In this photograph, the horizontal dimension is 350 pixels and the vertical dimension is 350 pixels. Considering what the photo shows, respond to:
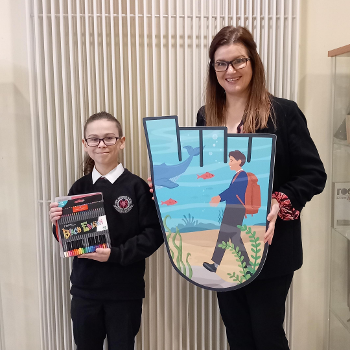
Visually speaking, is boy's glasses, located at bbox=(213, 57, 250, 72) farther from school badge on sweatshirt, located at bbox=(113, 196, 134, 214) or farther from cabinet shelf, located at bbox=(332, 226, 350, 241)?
cabinet shelf, located at bbox=(332, 226, 350, 241)

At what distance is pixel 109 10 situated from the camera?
1.90 meters

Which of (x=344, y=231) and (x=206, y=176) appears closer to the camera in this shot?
(x=206, y=176)

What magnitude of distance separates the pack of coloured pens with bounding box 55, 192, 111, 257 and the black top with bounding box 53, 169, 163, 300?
0.05 metres

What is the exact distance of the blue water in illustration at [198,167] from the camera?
1358 millimetres

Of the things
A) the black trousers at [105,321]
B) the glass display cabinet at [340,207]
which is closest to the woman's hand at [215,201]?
the black trousers at [105,321]

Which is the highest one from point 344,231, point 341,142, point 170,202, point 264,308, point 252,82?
point 252,82

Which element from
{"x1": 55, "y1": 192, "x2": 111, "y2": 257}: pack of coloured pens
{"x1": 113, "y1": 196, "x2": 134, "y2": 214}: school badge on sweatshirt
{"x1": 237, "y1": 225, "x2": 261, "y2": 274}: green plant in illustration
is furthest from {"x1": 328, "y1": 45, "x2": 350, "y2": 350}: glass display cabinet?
{"x1": 55, "y1": 192, "x2": 111, "y2": 257}: pack of coloured pens

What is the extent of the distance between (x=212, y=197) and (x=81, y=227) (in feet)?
1.81

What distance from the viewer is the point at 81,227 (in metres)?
1.55

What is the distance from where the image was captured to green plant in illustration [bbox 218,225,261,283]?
4.50 ft

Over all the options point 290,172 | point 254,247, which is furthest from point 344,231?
point 254,247

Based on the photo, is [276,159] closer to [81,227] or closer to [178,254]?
[178,254]

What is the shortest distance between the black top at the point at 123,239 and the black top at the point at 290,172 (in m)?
0.48

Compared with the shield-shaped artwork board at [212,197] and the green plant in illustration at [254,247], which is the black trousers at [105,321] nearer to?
the shield-shaped artwork board at [212,197]
